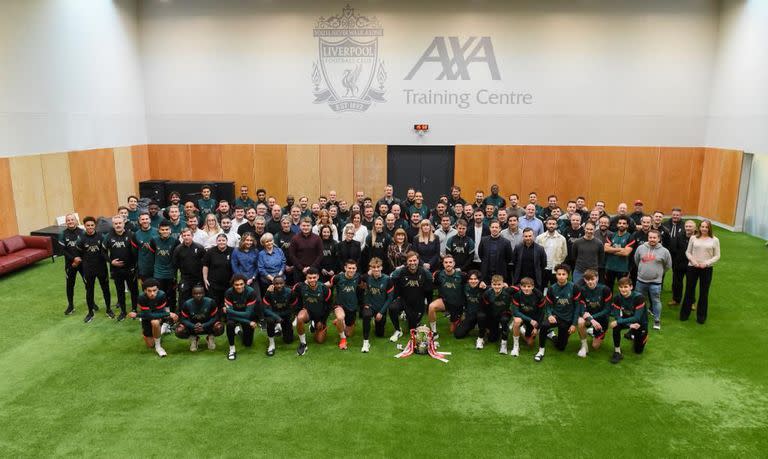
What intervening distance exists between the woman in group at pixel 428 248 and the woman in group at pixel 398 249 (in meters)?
0.20

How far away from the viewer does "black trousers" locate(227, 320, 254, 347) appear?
7613mm

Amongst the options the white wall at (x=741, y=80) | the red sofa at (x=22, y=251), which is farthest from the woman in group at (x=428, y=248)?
the white wall at (x=741, y=80)

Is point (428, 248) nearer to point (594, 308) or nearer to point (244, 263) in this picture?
point (594, 308)

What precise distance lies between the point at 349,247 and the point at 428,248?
1307mm

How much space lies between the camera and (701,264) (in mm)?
8531

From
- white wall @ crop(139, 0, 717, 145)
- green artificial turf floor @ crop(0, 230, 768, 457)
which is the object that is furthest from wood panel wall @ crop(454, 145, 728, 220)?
green artificial turf floor @ crop(0, 230, 768, 457)

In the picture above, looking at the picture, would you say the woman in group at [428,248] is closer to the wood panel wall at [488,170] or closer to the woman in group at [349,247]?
the woman in group at [349,247]

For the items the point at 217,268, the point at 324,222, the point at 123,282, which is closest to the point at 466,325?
the point at 324,222

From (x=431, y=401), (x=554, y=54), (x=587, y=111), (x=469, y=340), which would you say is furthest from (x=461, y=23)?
(x=431, y=401)

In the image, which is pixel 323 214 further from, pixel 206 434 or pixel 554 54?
pixel 554 54

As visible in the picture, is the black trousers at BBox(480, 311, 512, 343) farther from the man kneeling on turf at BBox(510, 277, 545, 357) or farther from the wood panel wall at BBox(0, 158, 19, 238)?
the wood panel wall at BBox(0, 158, 19, 238)

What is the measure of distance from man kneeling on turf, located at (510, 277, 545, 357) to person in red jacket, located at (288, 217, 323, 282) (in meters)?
3.20

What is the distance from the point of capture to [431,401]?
6379 millimetres

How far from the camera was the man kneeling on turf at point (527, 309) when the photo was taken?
761cm
